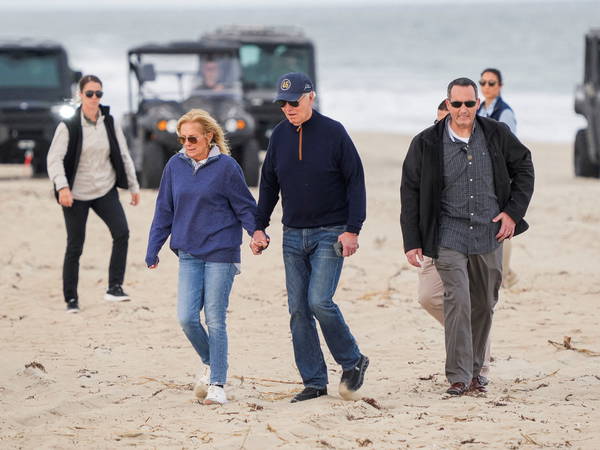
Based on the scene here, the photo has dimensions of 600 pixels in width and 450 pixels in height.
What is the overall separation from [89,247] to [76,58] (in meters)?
55.6

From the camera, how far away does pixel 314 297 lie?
562 centimetres

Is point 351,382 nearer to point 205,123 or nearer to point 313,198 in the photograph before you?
point 313,198

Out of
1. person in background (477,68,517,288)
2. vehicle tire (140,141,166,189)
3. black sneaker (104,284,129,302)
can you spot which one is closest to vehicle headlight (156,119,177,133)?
vehicle tire (140,141,166,189)

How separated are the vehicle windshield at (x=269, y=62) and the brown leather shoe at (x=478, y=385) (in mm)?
13346

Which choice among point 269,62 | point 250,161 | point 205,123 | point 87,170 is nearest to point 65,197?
point 87,170

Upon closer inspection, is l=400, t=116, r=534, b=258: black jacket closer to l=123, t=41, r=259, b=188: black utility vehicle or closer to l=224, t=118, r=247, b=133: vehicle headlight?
l=123, t=41, r=259, b=188: black utility vehicle

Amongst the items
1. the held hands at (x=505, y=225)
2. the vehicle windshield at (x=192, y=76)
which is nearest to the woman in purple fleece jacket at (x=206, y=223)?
the held hands at (x=505, y=225)

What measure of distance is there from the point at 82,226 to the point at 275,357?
1.86 metres

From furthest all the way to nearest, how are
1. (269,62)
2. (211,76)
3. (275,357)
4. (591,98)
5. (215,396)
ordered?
(269,62) < (591,98) < (211,76) < (275,357) < (215,396)

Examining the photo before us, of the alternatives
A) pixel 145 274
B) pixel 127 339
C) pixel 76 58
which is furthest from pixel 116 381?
pixel 76 58

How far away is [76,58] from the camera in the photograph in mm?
64938

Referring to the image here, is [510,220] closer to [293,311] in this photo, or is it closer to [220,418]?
[293,311]

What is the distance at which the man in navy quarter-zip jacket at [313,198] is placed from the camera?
5559 mm

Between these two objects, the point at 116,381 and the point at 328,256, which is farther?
the point at 116,381
